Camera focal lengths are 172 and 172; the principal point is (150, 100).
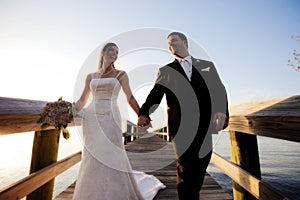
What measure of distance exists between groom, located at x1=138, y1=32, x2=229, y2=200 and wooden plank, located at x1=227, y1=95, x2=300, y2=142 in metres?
0.25

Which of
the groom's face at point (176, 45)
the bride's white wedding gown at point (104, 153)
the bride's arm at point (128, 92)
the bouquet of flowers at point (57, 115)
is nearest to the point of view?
the bouquet of flowers at point (57, 115)

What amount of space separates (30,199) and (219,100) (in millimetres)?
2791

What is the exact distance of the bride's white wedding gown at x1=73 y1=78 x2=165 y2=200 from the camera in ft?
7.38

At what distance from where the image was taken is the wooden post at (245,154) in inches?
81.7

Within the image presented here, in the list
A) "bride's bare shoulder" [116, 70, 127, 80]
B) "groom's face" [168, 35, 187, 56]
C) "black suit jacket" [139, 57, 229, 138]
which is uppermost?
"groom's face" [168, 35, 187, 56]

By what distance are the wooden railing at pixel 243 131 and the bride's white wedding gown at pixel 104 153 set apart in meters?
0.47

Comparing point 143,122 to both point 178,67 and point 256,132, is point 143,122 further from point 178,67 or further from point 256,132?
point 256,132

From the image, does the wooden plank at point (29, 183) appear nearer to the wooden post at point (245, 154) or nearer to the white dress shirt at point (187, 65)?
the white dress shirt at point (187, 65)

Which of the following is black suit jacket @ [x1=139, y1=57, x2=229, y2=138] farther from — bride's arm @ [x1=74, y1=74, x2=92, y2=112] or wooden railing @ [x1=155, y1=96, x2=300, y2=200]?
bride's arm @ [x1=74, y1=74, x2=92, y2=112]

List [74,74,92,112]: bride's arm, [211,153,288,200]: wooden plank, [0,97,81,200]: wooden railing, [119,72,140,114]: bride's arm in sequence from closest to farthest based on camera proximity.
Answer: [0,97,81,200]: wooden railing, [211,153,288,200]: wooden plank, [119,72,140,114]: bride's arm, [74,74,92,112]: bride's arm

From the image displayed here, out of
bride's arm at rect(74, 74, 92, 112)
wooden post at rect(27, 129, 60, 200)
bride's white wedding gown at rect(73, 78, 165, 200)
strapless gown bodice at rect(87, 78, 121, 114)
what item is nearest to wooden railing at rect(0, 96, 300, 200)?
wooden post at rect(27, 129, 60, 200)

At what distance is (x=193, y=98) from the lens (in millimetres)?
1785

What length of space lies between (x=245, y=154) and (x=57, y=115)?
7.61ft

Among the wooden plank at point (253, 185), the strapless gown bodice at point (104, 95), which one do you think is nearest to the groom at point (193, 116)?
the wooden plank at point (253, 185)
